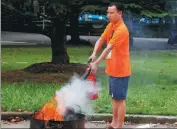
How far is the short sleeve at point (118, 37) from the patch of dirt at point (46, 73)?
5.29 meters

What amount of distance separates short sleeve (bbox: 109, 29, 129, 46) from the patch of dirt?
17.3ft

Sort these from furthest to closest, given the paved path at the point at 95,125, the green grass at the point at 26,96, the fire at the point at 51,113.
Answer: the green grass at the point at 26,96 < the paved path at the point at 95,125 < the fire at the point at 51,113

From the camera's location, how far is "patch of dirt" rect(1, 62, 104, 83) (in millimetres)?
11887

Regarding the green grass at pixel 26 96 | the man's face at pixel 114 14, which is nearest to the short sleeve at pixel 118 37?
the man's face at pixel 114 14

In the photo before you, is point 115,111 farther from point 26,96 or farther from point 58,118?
point 26,96

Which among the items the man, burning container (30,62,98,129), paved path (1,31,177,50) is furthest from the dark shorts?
paved path (1,31,177,50)

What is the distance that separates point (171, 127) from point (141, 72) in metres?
7.11

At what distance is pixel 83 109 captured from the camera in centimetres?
661

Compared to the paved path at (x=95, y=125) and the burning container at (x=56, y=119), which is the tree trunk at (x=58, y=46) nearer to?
the paved path at (x=95, y=125)

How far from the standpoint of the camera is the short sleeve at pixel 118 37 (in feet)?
20.9

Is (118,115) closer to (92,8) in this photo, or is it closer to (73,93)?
(73,93)

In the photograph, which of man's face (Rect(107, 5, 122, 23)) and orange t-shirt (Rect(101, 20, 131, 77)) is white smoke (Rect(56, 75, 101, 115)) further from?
man's face (Rect(107, 5, 122, 23))

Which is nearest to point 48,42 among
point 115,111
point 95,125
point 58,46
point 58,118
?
point 58,46

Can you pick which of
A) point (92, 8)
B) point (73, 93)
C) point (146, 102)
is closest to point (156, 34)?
point (92, 8)
